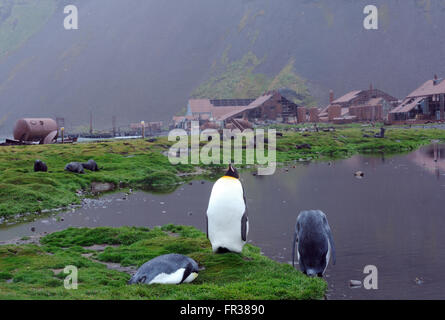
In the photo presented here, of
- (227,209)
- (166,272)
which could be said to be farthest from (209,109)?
(166,272)

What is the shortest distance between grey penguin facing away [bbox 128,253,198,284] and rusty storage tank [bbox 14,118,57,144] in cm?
6569

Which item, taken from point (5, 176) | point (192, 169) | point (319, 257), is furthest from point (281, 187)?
point (319, 257)

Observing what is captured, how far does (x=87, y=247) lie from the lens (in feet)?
64.1

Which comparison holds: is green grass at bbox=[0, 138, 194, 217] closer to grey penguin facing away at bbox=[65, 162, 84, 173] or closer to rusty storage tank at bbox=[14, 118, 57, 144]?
grey penguin facing away at bbox=[65, 162, 84, 173]

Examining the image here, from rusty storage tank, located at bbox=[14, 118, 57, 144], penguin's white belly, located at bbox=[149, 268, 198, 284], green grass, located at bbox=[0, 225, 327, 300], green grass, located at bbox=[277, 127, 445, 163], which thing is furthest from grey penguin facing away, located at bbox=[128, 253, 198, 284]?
rusty storage tank, located at bbox=[14, 118, 57, 144]

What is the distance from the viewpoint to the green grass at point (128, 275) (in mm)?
12086

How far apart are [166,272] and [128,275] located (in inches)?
90.0

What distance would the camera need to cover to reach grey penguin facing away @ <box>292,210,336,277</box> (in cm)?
1404

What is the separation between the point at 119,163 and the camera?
4969 centimetres

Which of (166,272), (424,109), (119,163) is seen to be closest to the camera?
(166,272)

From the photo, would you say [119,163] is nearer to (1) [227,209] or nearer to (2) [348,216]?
(2) [348,216]

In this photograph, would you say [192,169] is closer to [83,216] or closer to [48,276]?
[83,216]

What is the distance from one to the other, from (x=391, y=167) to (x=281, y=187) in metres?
18.2
